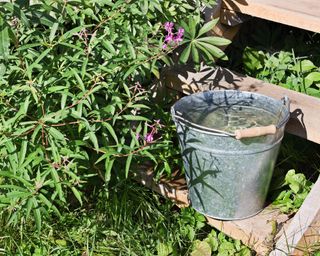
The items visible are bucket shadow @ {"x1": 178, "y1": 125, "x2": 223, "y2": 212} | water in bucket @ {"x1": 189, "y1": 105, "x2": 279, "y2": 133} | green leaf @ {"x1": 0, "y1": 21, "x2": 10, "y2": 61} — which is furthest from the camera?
water in bucket @ {"x1": 189, "y1": 105, "x2": 279, "y2": 133}

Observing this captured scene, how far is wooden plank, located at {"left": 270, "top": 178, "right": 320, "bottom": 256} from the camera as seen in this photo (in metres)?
2.66

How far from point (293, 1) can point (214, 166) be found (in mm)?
1002

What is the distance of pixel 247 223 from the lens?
9.57ft

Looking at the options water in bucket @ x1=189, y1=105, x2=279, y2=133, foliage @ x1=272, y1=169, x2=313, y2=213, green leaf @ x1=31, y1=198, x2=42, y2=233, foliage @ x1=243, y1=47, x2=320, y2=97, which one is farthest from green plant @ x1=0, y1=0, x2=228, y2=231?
foliage @ x1=243, y1=47, x2=320, y2=97

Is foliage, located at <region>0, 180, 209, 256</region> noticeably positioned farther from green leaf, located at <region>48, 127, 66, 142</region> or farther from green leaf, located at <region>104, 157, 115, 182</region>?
green leaf, located at <region>48, 127, 66, 142</region>

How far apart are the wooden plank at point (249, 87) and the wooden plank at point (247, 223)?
0.44 meters

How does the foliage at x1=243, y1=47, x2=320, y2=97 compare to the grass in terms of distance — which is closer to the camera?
the grass

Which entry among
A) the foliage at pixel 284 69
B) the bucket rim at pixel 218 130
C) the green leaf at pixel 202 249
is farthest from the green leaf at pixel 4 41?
the foliage at pixel 284 69

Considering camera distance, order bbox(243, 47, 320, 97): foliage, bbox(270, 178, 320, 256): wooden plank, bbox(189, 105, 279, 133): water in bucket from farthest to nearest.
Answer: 1. bbox(243, 47, 320, 97): foliage
2. bbox(189, 105, 279, 133): water in bucket
3. bbox(270, 178, 320, 256): wooden plank

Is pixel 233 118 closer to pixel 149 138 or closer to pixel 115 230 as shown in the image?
pixel 149 138

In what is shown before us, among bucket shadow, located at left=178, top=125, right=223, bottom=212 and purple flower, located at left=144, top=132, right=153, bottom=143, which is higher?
purple flower, located at left=144, top=132, right=153, bottom=143

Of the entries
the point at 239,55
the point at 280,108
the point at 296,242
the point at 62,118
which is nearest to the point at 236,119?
the point at 280,108

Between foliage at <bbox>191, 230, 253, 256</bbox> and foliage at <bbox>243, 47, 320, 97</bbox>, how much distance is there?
3.36 ft

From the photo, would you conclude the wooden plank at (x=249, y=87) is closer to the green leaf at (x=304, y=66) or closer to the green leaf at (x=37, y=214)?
the green leaf at (x=304, y=66)
